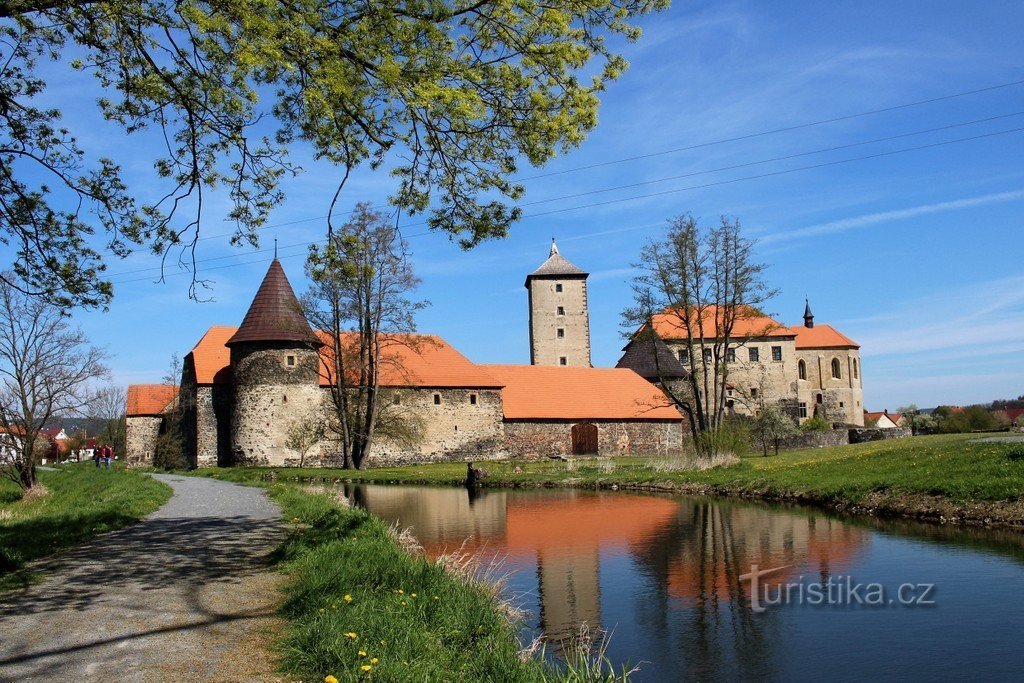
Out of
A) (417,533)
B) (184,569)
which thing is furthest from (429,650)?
(417,533)

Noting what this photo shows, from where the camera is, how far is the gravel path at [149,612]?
5.36 m

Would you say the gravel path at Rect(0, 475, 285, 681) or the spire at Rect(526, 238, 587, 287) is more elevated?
the spire at Rect(526, 238, 587, 287)

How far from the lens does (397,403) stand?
3956 centimetres

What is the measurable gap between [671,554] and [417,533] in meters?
4.94

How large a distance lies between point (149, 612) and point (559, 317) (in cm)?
5075

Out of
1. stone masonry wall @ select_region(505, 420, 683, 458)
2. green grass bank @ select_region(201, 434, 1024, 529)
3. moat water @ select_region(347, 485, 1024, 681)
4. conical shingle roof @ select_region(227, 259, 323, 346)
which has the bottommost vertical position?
moat water @ select_region(347, 485, 1024, 681)

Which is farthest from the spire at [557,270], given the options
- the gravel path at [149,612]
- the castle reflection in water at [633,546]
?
the gravel path at [149,612]

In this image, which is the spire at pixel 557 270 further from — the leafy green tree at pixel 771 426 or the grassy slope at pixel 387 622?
the grassy slope at pixel 387 622

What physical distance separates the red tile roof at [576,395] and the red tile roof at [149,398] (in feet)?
57.3

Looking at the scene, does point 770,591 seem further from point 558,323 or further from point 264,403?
point 558,323

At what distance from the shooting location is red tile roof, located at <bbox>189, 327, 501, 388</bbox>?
39312 millimetres

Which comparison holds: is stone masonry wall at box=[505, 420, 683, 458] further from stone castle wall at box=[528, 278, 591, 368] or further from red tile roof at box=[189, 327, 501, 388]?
stone castle wall at box=[528, 278, 591, 368]

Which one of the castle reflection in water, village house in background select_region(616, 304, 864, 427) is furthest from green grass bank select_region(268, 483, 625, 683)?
village house in background select_region(616, 304, 864, 427)

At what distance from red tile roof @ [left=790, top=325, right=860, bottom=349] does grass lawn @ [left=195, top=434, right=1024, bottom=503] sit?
46379 mm
